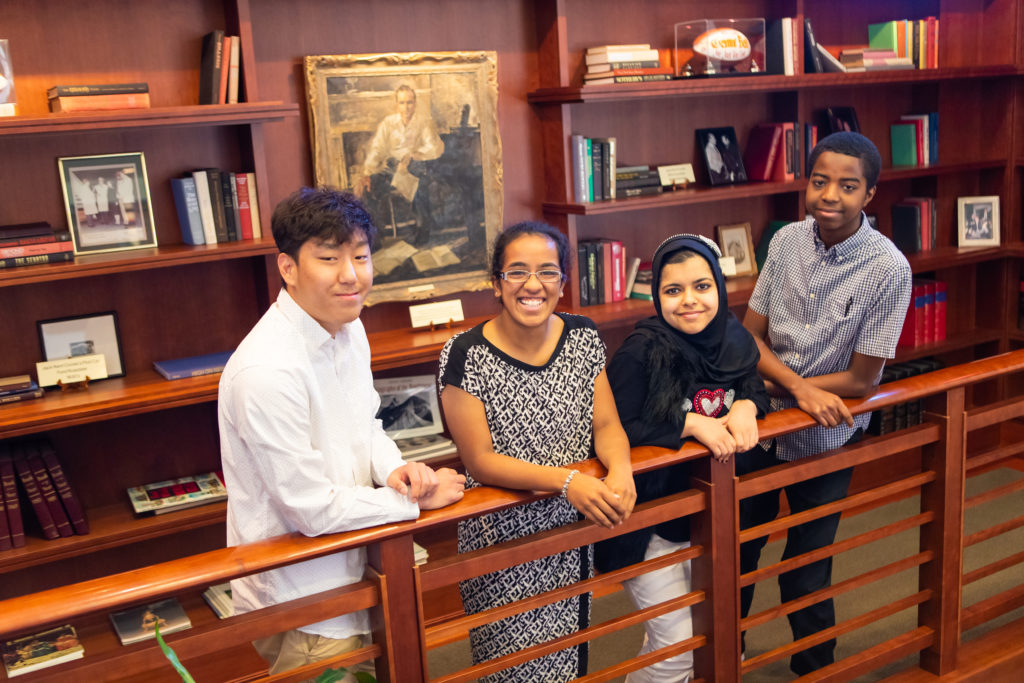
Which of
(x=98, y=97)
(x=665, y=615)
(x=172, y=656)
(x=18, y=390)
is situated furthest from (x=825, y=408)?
(x=18, y=390)

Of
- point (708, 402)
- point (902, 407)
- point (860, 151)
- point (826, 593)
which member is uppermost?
point (860, 151)

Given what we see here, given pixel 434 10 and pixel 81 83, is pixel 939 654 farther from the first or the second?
pixel 81 83

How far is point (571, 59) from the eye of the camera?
3.83 metres

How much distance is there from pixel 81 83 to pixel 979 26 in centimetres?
413

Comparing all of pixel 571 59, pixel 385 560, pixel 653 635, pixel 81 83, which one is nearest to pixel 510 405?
pixel 385 560

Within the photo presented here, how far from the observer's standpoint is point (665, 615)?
85.6 inches

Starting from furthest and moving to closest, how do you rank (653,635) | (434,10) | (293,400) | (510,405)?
(434,10)
(653,635)
(510,405)
(293,400)

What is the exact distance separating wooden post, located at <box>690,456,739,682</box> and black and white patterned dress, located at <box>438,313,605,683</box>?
9.9 inches

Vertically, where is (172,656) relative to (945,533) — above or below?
above

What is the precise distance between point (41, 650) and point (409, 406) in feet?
4.73

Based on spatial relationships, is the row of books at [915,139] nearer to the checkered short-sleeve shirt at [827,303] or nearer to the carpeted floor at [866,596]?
the carpeted floor at [866,596]

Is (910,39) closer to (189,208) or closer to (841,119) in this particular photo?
(841,119)

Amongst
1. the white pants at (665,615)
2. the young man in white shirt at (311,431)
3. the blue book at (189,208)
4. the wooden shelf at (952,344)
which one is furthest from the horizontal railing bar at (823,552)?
the wooden shelf at (952,344)

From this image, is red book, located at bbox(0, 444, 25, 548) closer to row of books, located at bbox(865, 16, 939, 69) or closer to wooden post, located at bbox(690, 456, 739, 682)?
wooden post, located at bbox(690, 456, 739, 682)
